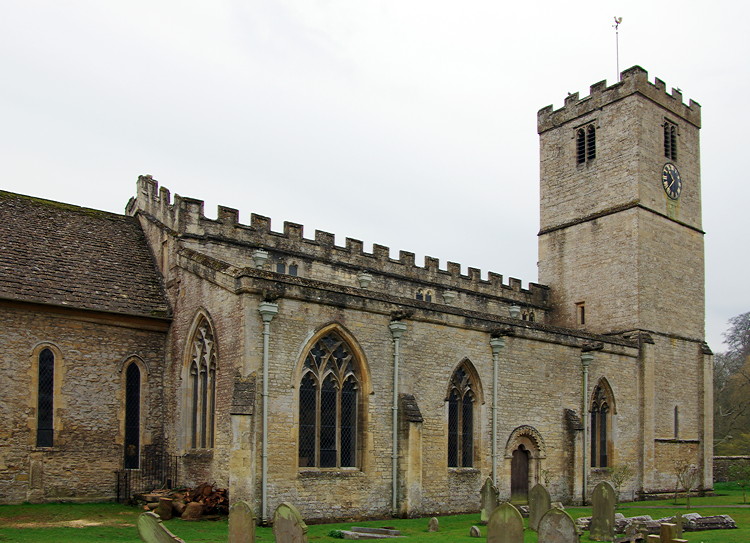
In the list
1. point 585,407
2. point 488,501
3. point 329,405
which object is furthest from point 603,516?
point 585,407

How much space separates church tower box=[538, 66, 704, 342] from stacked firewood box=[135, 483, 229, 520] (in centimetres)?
1886

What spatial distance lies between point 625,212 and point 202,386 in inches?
766

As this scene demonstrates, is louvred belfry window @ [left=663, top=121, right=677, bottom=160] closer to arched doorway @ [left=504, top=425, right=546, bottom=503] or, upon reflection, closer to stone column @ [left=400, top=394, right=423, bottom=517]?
arched doorway @ [left=504, top=425, right=546, bottom=503]

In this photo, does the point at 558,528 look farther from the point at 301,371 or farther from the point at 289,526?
the point at 301,371

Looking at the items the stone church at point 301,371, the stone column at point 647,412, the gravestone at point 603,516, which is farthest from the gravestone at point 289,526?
the stone column at point 647,412

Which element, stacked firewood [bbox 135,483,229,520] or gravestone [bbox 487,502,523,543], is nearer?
gravestone [bbox 487,502,523,543]

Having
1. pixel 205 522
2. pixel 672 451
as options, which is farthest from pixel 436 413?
pixel 672 451

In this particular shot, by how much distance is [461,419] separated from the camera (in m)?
23.9

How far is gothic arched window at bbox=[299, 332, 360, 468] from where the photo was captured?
66.2 ft

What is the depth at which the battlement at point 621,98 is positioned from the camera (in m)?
33.8

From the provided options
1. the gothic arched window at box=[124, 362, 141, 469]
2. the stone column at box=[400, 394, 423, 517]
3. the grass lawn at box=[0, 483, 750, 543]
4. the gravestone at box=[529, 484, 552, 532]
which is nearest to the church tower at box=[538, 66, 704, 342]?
the grass lawn at box=[0, 483, 750, 543]

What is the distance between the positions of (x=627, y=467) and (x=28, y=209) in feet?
72.3

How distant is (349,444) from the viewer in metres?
21.0

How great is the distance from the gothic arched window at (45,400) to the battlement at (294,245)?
17.1ft
